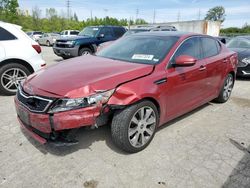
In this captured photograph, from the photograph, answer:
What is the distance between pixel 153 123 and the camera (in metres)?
3.20

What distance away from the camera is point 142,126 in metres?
3.08

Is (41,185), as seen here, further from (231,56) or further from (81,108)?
(231,56)

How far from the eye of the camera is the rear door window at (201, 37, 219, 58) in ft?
14.1

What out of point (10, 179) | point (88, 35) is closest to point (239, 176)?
point (10, 179)

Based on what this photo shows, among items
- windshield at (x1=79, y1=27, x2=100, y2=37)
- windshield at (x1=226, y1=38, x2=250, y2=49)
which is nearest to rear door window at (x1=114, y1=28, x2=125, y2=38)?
windshield at (x1=79, y1=27, x2=100, y2=37)

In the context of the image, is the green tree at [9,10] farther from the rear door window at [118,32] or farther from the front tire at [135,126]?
the front tire at [135,126]

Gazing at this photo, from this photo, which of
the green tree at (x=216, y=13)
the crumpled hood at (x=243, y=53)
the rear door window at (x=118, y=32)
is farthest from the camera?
the green tree at (x=216, y=13)

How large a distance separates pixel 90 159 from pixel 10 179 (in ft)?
3.06

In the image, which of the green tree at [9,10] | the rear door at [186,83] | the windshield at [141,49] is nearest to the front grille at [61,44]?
the windshield at [141,49]

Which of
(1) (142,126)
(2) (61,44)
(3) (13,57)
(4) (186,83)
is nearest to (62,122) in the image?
(1) (142,126)

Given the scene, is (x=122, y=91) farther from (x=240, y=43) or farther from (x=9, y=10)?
(x=9, y=10)

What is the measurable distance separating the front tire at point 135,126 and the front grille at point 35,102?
0.83 m

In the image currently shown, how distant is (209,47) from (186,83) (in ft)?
4.52

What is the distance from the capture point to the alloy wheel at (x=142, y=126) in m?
2.98
